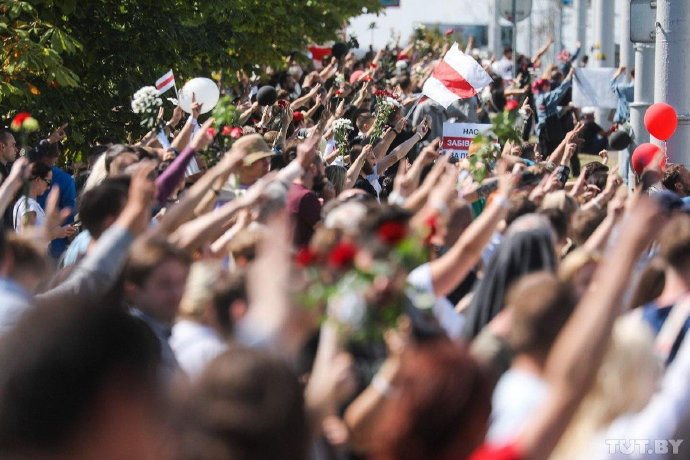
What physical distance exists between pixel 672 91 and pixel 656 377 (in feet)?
24.8

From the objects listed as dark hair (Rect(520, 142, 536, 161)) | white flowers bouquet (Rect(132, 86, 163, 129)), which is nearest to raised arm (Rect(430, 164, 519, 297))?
white flowers bouquet (Rect(132, 86, 163, 129))

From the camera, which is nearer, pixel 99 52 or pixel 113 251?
pixel 113 251

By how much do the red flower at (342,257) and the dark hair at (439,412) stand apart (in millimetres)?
670

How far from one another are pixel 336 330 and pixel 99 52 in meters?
9.19

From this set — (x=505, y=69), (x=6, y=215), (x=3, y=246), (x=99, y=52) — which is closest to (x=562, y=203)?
(x=3, y=246)

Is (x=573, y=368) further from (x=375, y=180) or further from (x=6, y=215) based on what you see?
(x=375, y=180)

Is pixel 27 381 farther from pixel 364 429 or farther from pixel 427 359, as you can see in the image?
pixel 364 429

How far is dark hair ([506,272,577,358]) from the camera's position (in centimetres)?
331

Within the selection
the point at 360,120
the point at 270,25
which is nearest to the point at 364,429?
the point at 360,120

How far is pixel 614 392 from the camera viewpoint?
11.0 ft

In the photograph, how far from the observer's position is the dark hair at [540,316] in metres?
3.31

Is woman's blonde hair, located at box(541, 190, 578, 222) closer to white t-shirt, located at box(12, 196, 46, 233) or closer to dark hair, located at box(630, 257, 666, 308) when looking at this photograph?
dark hair, located at box(630, 257, 666, 308)

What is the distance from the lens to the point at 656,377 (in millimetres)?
3527

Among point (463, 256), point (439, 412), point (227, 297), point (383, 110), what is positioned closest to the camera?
point (439, 412)
